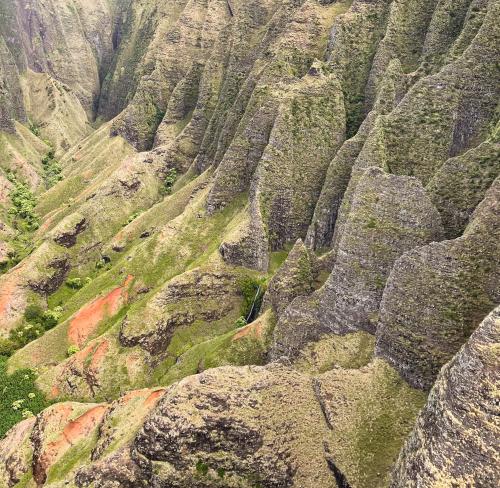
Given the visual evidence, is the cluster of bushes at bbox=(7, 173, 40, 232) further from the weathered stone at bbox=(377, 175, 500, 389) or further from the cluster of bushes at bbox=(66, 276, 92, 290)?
the weathered stone at bbox=(377, 175, 500, 389)

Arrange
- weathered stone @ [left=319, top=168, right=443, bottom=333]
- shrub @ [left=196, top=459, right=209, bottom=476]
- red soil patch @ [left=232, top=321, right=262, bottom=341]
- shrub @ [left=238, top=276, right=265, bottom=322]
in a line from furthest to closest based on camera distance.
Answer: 1. shrub @ [left=238, top=276, right=265, bottom=322]
2. red soil patch @ [left=232, top=321, right=262, bottom=341]
3. weathered stone @ [left=319, top=168, right=443, bottom=333]
4. shrub @ [left=196, top=459, right=209, bottom=476]

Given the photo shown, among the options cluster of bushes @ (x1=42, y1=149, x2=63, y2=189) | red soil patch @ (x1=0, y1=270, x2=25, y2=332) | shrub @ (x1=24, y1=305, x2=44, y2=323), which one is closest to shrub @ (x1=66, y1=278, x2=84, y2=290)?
red soil patch @ (x1=0, y1=270, x2=25, y2=332)

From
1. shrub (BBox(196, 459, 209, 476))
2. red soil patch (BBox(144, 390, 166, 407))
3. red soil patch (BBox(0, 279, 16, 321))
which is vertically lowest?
red soil patch (BBox(0, 279, 16, 321))

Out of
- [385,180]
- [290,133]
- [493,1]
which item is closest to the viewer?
[385,180]

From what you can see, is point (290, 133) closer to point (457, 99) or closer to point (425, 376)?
point (457, 99)

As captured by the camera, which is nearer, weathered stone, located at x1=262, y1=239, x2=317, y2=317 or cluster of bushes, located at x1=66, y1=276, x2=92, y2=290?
weathered stone, located at x1=262, y1=239, x2=317, y2=317

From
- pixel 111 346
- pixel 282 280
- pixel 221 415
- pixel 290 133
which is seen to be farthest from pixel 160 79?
pixel 221 415
